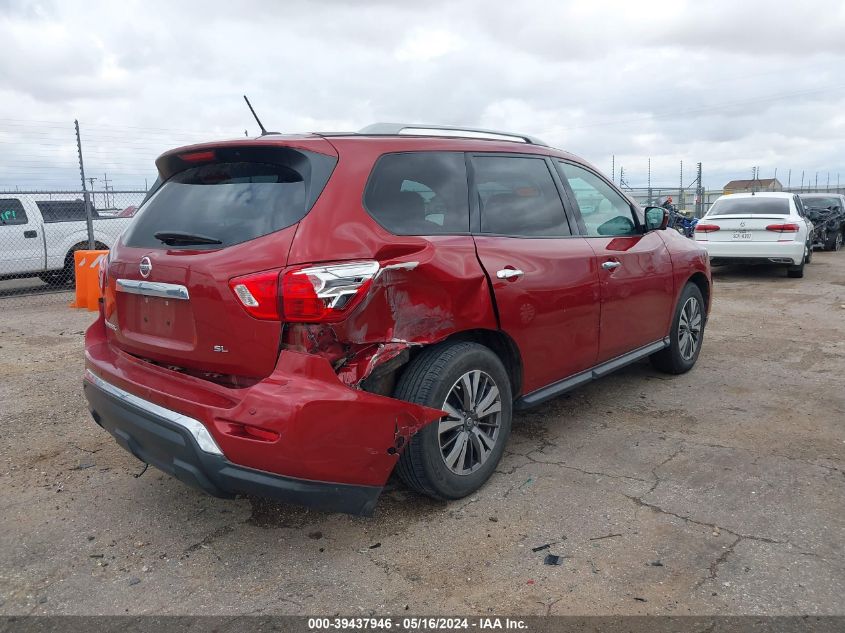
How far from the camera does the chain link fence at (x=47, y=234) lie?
1055cm

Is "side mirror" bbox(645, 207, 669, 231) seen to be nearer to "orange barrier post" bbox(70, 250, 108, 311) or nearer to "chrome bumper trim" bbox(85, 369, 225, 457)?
"chrome bumper trim" bbox(85, 369, 225, 457)

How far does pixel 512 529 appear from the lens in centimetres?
302

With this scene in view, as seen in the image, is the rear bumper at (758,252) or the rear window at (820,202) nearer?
the rear bumper at (758,252)

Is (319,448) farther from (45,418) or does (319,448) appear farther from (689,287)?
(689,287)

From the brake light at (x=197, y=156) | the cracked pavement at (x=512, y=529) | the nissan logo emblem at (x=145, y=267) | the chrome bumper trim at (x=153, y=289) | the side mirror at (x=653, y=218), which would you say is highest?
the brake light at (x=197, y=156)

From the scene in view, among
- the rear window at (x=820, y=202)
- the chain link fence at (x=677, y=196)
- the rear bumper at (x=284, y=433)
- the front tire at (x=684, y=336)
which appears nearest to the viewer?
the rear bumper at (x=284, y=433)

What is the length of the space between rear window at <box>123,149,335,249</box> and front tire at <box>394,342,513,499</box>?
881 mm

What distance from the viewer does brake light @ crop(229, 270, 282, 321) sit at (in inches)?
99.1

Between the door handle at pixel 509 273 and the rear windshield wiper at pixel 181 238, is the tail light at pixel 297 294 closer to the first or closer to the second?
the rear windshield wiper at pixel 181 238

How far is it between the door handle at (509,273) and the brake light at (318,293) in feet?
3.09

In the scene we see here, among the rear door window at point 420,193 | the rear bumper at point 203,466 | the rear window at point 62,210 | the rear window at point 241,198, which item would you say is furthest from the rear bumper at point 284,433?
the rear window at point 62,210

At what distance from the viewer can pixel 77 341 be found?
7039 mm

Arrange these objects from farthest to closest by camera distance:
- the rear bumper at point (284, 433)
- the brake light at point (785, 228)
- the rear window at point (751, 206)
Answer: the rear window at point (751, 206), the brake light at point (785, 228), the rear bumper at point (284, 433)

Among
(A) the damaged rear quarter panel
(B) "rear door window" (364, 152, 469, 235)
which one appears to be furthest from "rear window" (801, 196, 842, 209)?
(A) the damaged rear quarter panel
